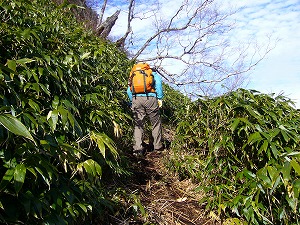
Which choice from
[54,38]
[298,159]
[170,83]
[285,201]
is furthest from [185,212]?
[170,83]

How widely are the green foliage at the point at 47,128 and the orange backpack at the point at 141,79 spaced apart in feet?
3.20

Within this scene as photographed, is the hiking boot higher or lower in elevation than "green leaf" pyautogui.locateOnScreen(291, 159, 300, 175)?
lower

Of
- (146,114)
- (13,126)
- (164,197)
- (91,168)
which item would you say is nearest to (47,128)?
(91,168)

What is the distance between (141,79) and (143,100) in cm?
39

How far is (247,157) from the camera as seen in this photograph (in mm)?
2998

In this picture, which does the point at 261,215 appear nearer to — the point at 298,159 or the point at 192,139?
the point at 298,159

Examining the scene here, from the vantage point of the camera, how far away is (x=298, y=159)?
98.1 inches

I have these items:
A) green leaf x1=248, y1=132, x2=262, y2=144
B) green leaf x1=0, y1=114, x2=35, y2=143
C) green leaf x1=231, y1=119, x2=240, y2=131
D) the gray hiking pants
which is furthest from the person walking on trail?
green leaf x1=0, y1=114, x2=35, y2=143

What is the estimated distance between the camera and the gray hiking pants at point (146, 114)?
4887mm

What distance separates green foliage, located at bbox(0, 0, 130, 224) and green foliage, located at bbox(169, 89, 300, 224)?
118 centimetres

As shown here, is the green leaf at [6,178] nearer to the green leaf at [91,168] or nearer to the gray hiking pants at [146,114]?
the green leaf at [91,168]

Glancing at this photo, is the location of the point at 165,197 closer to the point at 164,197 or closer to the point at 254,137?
the point at 164,197

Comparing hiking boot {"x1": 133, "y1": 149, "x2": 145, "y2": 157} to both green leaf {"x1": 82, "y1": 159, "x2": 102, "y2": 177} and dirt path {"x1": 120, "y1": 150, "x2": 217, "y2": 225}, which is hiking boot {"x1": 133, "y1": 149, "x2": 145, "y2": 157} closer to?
dirt path {"x1": 120, "y1": 150, "x2": 217, "y2": 225}

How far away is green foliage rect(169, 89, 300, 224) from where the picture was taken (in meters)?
2.53
